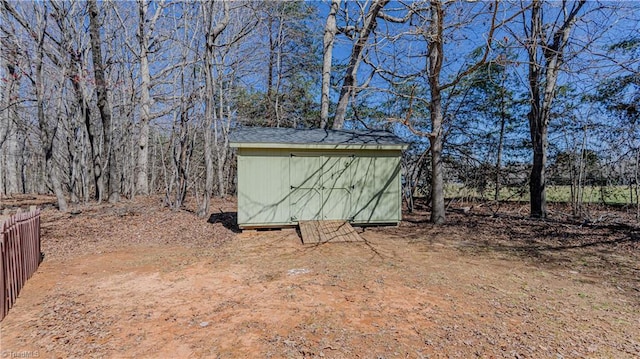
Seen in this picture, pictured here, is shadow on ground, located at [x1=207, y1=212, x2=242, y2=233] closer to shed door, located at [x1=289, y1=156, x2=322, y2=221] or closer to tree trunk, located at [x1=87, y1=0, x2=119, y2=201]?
shed door, located at [x1=289, y1=156, x2=322, y2=221]

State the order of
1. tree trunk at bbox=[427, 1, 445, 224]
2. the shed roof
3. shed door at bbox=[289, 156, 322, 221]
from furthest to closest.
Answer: tree trunk at bbox=[427, 1, 445, 224] → shed door at bbox=[289, 156, 322, 221] → the shed roof

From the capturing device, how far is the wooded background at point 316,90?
23.0ft

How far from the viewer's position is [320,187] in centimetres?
695

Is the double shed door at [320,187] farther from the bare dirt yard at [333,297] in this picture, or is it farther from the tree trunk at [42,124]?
the tree trunk at [42,124]

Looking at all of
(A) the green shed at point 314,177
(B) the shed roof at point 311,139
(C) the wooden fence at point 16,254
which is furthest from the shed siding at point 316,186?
(C) the wooden fence at point 16,254

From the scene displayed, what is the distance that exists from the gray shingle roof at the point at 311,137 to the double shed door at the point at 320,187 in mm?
378

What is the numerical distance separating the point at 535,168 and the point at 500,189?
2.13 meters

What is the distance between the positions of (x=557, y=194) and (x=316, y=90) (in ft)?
34.1

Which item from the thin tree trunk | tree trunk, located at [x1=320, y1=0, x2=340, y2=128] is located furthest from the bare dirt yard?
tree trunk, located at [x1=320, y1=0, x2=340, y2=128]

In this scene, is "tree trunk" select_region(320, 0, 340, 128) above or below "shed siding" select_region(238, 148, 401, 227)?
above

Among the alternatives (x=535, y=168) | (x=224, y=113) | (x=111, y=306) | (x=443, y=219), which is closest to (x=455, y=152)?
(x=535, y=168)

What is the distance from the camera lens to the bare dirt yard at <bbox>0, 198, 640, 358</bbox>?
7.66 feet

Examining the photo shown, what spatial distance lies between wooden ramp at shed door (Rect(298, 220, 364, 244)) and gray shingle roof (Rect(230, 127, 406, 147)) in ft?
6.06

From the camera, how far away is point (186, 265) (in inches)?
176
